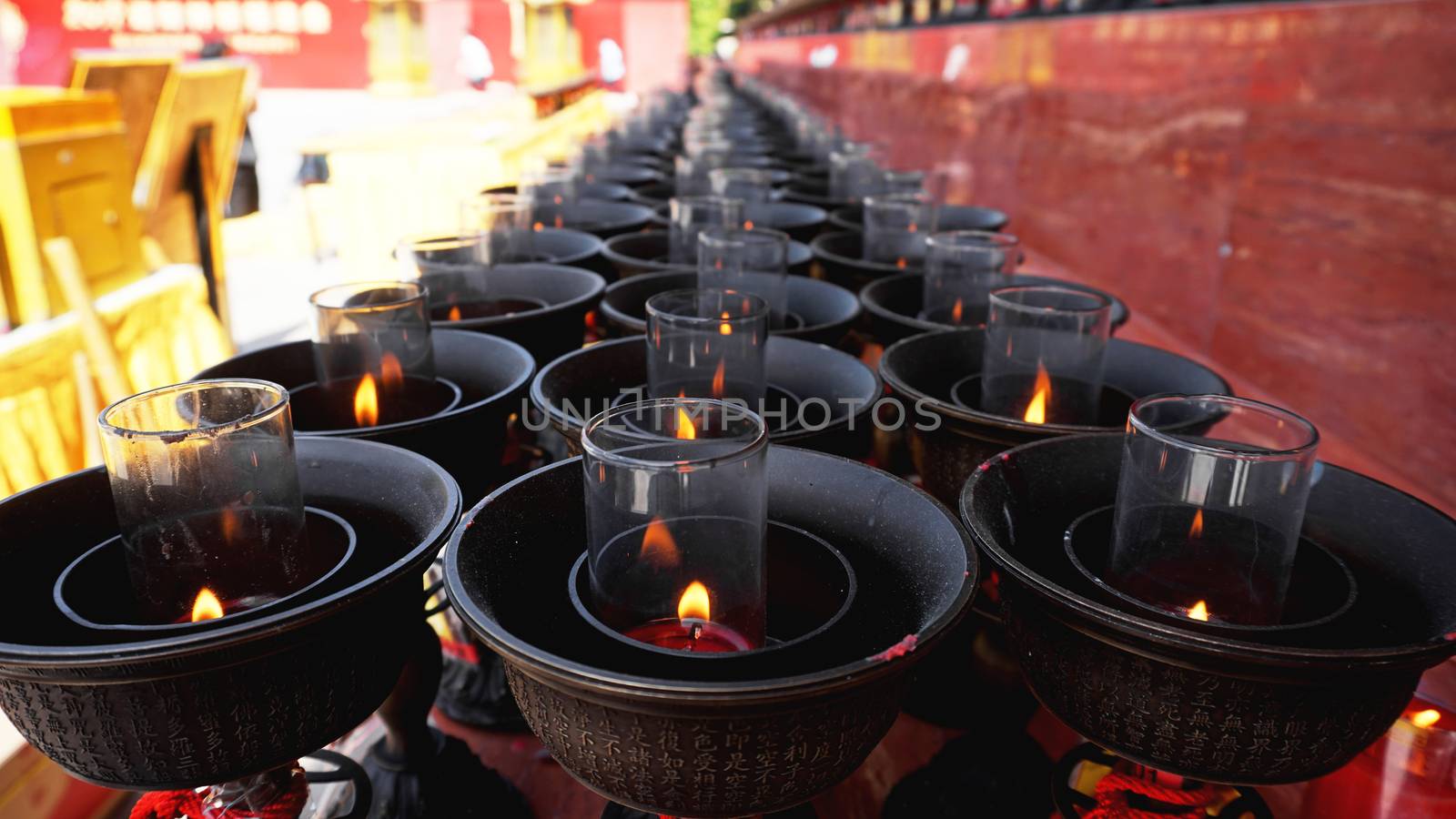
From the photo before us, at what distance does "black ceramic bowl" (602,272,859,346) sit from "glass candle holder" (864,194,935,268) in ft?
0.78

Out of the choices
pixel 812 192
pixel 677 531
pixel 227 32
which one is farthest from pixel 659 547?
pixel 227 32

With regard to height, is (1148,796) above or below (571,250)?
below

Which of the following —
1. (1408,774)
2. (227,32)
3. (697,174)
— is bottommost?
(1408,774)

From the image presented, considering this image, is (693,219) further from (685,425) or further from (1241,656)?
(1241,656)

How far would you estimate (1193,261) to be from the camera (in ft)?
5.65

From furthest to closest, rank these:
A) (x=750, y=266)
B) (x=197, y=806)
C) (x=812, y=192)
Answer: (x=812, y=192), (x=750, y=266), (x=197, y=806)

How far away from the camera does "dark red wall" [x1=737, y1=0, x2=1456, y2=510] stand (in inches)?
46.6

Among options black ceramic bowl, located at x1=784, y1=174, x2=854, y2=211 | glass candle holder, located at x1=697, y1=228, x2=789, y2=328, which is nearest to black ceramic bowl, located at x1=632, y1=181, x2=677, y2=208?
black ceramic bowl, located at x1=784, y1=174, x2=854, y2=211

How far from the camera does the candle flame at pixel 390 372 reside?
902 mm

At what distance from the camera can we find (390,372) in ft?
2.98

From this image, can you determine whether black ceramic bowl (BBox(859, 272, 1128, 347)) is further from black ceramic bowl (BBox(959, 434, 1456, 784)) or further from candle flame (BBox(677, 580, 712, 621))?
candle flame (BBox(677, 580, 712, 621))

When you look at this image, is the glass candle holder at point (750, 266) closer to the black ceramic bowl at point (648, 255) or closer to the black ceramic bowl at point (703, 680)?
the black ceramic bowl at point (648, 255)

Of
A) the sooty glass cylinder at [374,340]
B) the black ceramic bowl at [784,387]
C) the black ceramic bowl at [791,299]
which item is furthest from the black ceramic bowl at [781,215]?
the sooty glass cylinder at [374,340]

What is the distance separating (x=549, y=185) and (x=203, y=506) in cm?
136
